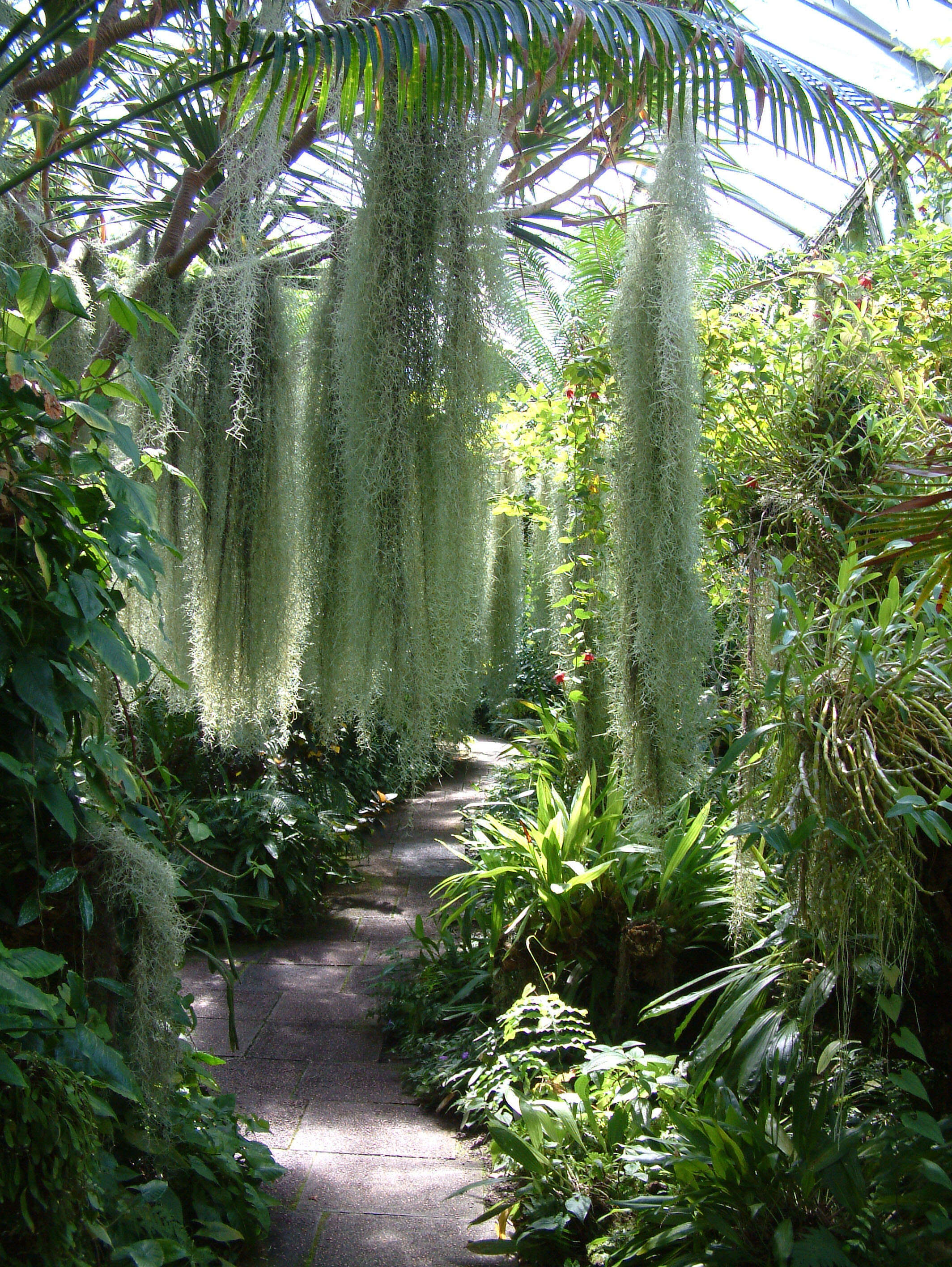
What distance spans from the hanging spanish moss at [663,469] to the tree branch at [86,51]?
4.07 ft

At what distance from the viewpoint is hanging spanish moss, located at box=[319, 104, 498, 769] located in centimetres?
175

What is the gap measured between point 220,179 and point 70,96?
60 centimetres

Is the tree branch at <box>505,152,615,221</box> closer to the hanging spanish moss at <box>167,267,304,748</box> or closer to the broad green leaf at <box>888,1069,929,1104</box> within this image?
the hanging spanish moss at <box>167,267,304,748</box>

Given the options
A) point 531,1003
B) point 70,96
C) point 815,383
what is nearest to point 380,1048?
point 531,1003

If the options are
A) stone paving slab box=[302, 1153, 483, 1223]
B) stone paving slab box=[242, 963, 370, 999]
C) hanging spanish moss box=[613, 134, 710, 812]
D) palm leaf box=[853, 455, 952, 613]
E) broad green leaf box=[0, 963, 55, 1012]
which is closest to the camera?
broad green leaf box=[0, 963, 55, 1012]

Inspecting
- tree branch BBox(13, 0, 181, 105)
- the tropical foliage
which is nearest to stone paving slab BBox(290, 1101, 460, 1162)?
the tropical foliage

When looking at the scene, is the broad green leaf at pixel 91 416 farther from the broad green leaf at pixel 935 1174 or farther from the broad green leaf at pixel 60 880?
the broad green leaf at pixel 935 1174

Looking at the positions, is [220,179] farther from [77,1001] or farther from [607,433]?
[77,1001]

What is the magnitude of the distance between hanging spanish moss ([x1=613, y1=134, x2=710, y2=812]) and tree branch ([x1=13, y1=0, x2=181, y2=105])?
1239 millimetres

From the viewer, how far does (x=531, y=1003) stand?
2.65 meters

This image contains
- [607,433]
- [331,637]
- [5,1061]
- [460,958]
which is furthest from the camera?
[460,958]

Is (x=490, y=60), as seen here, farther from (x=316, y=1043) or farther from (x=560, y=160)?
(x=316, y=1043)

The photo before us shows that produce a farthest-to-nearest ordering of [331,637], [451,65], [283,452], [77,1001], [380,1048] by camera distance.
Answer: [380,1048] → [283,452] → [331,637] → [451,65] → [77,1001]

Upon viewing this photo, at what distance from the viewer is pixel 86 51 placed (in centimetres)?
213
